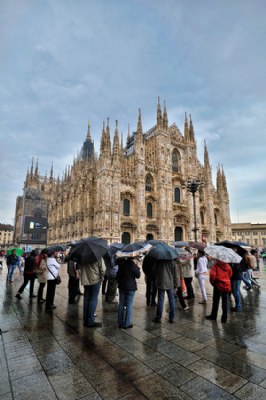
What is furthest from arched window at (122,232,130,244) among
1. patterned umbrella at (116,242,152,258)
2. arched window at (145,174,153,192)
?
patterned umbrella at (116,242,152,258)

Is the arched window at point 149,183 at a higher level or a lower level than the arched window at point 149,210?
higher

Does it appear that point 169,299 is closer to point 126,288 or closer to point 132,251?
point 126,288

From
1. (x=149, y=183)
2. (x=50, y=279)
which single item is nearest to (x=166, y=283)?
(x=50, y=279)

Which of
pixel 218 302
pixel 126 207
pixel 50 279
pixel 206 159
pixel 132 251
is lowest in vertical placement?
pixel 218 302

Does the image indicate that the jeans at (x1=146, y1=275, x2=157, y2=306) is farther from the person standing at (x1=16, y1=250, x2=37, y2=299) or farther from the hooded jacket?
the person standing at (x1=16, y1=250, x2=37, y2=299)

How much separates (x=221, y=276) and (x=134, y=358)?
2.59 meters

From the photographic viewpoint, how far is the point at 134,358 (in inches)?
128

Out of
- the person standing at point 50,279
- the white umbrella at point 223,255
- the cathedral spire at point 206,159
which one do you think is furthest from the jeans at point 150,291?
the cathedral spire at point 206,159

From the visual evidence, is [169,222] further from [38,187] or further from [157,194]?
[38,187]

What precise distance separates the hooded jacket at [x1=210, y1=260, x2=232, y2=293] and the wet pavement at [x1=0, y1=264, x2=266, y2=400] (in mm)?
786

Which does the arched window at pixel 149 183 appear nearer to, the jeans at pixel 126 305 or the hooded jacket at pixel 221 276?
the hooded jacket at pixel 221 276

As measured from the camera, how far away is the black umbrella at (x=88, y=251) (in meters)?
4.36

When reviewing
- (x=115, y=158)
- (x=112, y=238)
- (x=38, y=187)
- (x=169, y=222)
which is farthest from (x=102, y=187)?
(x=38, y=187)

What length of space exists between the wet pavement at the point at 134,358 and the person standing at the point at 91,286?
0.20 meters
